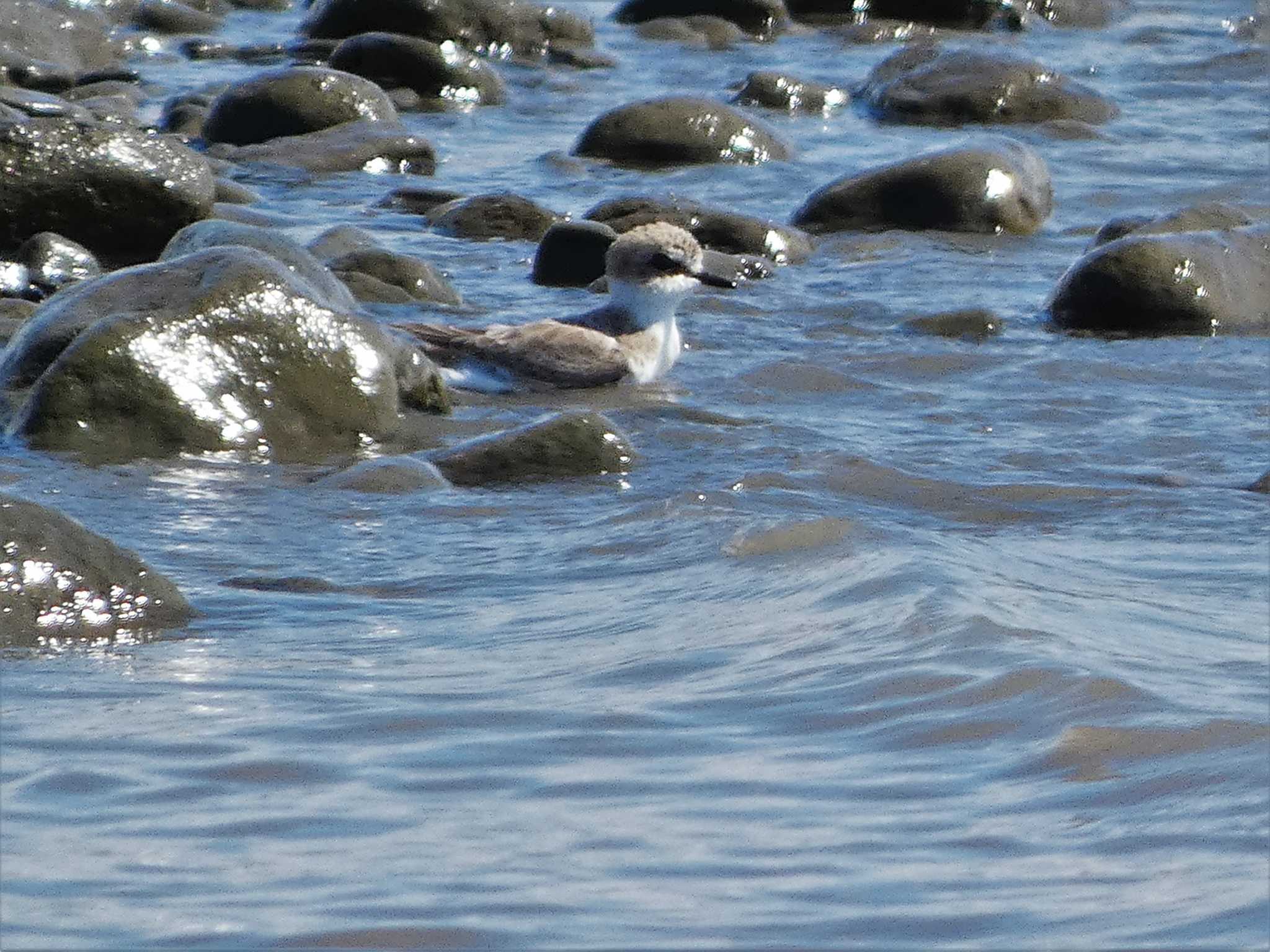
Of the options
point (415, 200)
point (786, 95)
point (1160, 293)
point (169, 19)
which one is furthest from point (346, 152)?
point (169, 19)

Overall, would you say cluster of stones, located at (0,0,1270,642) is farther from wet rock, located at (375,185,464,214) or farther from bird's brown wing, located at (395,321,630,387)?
bird's brown wing, located at (395,321,630,387)

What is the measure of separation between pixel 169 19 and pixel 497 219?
8390 millimetres

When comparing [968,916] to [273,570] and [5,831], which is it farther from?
[273,570]

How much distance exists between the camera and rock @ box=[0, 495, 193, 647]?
4738 mm

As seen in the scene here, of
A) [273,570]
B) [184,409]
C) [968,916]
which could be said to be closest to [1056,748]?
[968,916]

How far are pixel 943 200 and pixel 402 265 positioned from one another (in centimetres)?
315

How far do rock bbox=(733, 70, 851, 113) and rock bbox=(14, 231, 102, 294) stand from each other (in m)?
6.95

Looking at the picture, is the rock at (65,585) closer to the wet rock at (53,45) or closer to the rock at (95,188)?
the rock at (95,188)

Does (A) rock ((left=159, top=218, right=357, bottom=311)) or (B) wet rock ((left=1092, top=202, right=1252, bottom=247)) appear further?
(B) wet rock ((left=1092, top=202, right=1252, bottom=247))

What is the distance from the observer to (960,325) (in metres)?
9.34

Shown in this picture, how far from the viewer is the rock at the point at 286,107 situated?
13289mm

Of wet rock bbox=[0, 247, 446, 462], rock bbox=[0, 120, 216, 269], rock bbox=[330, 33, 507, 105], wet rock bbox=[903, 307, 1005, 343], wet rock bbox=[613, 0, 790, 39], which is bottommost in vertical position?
wet rock bbox=[903, 307, 1005, 343]

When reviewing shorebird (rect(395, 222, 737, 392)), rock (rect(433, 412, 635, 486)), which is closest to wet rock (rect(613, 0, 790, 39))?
shorebird (rect(395, 222, 737, 392))

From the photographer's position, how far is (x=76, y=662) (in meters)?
4.58
